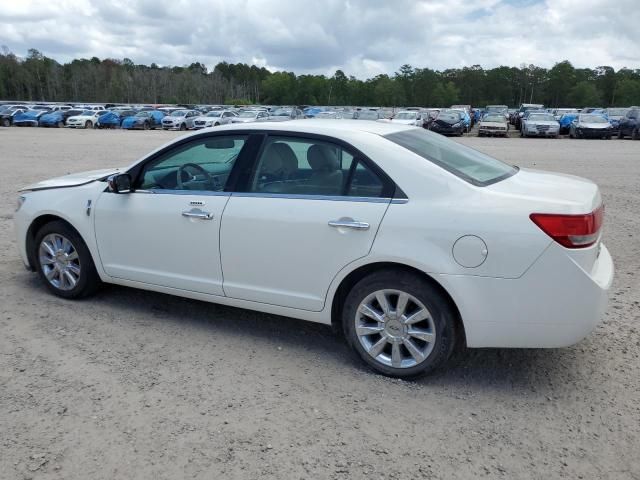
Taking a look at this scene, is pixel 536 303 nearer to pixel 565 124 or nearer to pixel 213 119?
pixel 565 124

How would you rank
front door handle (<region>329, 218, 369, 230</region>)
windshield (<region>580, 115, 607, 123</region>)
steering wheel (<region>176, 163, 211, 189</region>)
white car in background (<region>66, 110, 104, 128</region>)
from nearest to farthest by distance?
front door handle (<region>329, 218, 369, 230</region>) → steering wheel (<region>176, 163, 211, 189</region>) → windshield (<region>580, 115, 607, 123</region>) → white car in background (<region>66, 110, 104, 128</region>)

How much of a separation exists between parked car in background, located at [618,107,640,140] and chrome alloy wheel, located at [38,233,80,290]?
102 feet

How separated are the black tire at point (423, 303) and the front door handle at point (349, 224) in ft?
1.02

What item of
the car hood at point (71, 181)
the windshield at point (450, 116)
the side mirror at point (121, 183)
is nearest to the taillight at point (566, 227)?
the side mirror at point (121, 183)

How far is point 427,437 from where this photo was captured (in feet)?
10.1

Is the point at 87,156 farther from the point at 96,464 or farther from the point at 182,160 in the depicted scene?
the point at 96,464

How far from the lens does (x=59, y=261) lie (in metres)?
4.99

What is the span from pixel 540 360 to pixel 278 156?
2.32 meters

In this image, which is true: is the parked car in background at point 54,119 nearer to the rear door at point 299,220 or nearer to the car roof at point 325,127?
the car roof at point 325,127

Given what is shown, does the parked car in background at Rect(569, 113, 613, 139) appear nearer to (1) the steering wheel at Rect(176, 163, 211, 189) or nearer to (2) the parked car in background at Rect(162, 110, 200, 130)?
(2) the parked car in background at Rect(162, 110, 200, 130)

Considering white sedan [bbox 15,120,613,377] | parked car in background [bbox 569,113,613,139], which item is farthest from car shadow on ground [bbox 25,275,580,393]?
parked car in background [bbox 569,113,613,139]

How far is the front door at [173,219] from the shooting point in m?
4.18

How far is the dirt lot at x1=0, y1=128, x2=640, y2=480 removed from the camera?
113 inches

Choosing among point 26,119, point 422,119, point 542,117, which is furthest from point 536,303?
point 26,119
